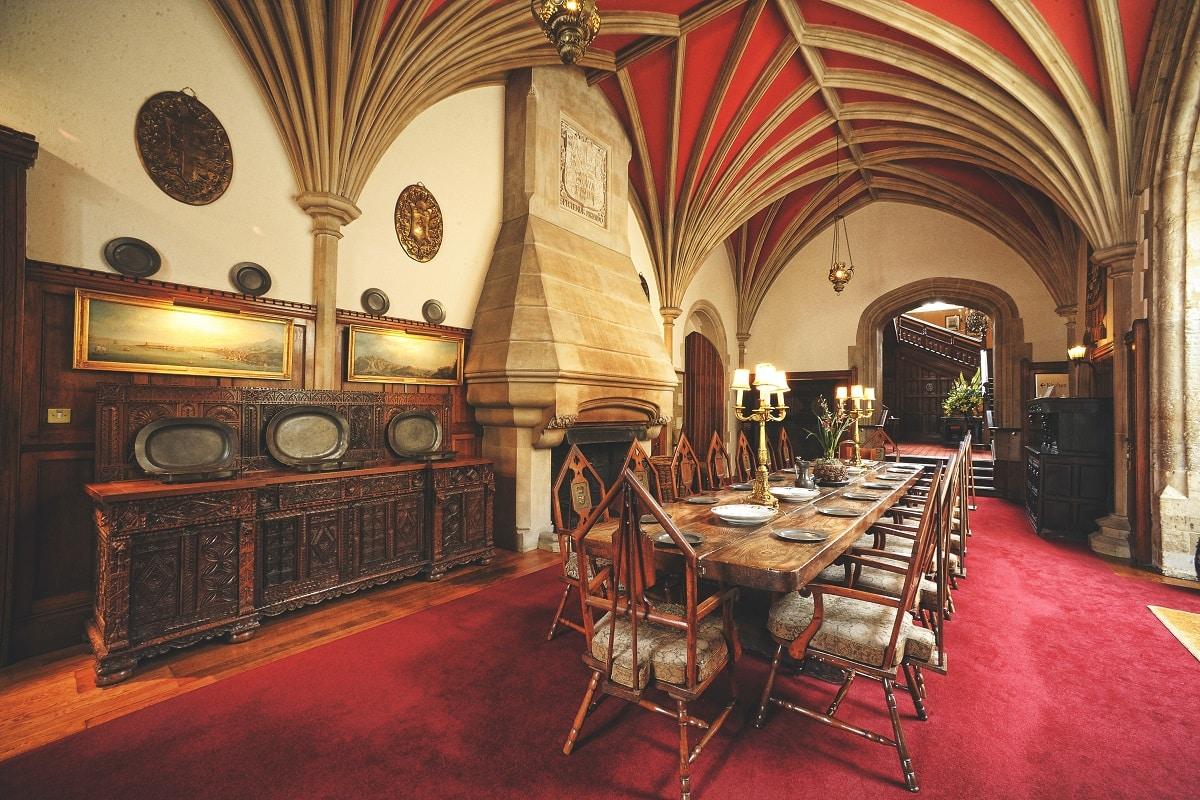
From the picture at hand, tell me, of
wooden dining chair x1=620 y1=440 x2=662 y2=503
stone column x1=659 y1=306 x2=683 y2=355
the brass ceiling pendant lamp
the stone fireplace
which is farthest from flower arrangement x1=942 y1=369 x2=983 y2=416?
wooden dining chair x1=620 y1=440 x2=662 y2=503

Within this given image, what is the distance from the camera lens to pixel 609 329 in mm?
5180

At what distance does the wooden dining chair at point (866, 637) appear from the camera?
5.71 ft

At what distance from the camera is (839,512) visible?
2.67 meters

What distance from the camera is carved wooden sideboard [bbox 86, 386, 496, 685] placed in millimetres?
2424

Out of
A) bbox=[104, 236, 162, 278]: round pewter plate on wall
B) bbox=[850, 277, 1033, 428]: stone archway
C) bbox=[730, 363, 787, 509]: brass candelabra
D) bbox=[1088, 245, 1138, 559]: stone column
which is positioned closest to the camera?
bbox=[730, 363, 787, 509]: brass candelabra

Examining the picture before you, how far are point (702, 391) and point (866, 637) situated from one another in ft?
26.1

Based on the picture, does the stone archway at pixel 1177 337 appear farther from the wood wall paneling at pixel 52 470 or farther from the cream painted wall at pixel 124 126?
the wood wall paneling at pixel 52 470

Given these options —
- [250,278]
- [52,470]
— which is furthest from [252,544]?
[250,278]

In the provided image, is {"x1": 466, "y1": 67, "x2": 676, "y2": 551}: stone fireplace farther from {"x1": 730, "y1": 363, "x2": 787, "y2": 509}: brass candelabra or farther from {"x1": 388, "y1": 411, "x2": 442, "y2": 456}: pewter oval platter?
{"x1": 730, "y1": 363, "x2": 787, "y2": 509}: brass candelabra

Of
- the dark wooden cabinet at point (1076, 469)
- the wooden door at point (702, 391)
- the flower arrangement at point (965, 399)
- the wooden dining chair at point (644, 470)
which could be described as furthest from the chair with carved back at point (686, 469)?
the flower arrangement at point (965, 399)

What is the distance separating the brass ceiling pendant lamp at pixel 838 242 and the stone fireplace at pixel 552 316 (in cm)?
346

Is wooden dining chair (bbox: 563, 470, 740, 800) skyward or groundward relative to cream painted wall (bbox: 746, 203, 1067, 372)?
groundward

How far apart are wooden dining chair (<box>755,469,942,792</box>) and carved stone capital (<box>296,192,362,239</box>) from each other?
3966mm

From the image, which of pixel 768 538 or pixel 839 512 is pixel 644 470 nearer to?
pixel 839 512
